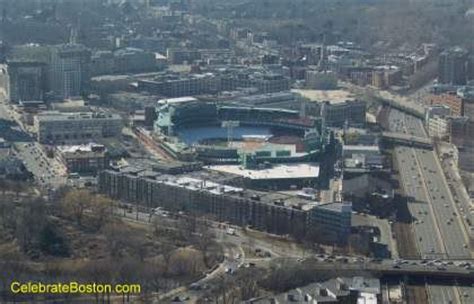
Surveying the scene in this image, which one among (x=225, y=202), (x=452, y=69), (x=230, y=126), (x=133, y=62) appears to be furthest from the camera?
(x=133, y=62)

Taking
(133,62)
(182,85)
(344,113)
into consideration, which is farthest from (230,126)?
(133,62)

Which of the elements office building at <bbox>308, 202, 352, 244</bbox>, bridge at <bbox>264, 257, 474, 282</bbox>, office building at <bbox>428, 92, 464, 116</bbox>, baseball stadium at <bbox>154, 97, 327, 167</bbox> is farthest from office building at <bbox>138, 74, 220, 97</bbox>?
bridge at <bbox>264, 257, 474, 282</bbox>

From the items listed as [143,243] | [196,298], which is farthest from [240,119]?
[196,298]

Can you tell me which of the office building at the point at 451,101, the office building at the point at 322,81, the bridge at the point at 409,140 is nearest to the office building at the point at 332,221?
the bridge at the point at 409,140

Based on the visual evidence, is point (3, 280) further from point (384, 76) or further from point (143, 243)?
point (384, 76)

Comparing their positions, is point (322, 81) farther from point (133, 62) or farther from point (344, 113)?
point (133, 62)

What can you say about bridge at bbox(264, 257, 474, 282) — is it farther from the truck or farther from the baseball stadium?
the baseball stadium

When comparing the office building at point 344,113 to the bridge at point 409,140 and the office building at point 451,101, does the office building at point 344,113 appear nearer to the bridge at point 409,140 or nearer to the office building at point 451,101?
the bridge at point 409,140
